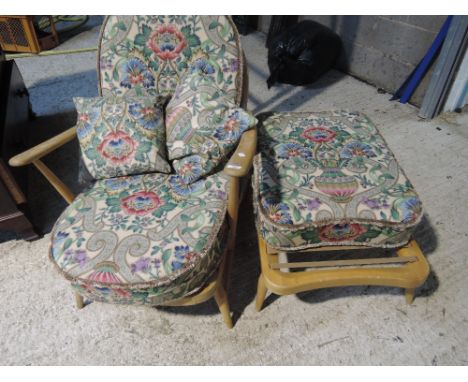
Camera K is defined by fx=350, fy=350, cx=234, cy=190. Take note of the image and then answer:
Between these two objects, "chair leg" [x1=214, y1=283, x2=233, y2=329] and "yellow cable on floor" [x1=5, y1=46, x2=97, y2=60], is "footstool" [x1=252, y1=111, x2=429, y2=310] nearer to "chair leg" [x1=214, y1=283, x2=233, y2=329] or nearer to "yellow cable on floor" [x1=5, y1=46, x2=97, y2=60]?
"chair leg" [x1=214, y1=283, x2=233, y2=329]

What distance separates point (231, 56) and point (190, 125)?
1.23 ft

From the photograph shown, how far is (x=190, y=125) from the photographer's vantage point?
1.43 m

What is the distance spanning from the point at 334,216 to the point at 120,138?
88 cm

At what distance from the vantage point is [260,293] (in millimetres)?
1407

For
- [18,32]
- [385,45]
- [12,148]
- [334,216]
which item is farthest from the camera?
[18,32]

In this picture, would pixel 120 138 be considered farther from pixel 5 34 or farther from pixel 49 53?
pixel 5 34

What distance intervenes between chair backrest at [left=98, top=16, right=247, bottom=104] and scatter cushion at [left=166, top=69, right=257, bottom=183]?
0.36 ft

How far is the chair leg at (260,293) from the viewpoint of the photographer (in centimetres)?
137

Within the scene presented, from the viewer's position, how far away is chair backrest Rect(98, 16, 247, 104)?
1516 mm

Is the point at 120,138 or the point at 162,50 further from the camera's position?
the point at 162,50

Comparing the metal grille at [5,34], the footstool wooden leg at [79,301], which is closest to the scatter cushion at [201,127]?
the footstool wooden leg at [79,301]

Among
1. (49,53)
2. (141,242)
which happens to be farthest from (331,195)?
(49,53)

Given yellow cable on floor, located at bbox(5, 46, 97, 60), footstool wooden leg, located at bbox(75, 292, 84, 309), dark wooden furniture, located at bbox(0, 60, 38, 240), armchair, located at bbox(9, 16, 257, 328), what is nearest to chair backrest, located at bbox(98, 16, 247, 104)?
armchair, located at bbox(9, 16, 257, 328)
